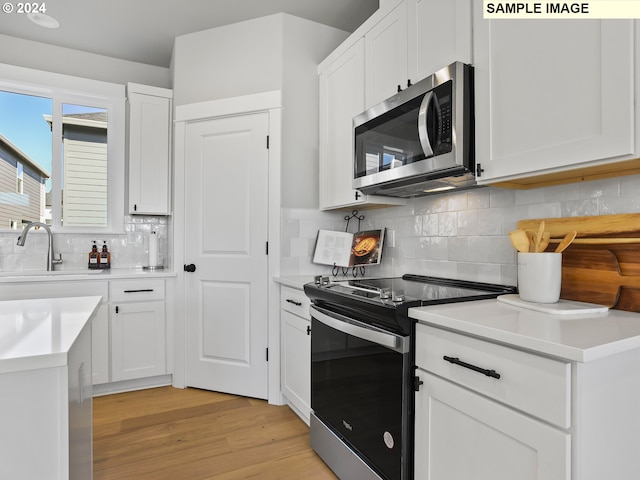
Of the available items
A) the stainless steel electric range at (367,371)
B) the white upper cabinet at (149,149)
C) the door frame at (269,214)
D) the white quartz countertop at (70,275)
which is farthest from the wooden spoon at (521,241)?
the white upper cabinet at (149,149)

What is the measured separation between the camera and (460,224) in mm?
1983

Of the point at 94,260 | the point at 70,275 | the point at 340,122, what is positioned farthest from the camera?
the point at 94,260

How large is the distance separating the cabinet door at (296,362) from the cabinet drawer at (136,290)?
106 cm

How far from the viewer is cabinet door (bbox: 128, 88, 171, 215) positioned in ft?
10.5

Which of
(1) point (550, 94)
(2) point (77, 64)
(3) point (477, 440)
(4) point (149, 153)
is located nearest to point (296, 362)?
(3) point (477, 440)

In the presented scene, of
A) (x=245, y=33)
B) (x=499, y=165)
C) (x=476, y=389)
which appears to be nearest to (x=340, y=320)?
(x=476, y=389)

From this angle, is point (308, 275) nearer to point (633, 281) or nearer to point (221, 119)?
point (221, 119)

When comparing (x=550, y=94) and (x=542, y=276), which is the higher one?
(x=550, y=94)

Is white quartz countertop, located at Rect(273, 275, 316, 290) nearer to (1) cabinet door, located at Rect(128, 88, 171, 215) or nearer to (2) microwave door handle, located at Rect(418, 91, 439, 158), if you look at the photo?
(2) microwave door handle, located at Rect(418, 91, 439, 158)

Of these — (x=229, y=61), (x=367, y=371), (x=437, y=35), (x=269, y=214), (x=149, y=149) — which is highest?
(x=229, y=61)

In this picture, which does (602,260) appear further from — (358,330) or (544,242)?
(358,330)

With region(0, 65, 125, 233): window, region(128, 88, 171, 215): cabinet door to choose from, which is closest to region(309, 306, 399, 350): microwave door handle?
region(128, 88, 171, 215): cabinet door

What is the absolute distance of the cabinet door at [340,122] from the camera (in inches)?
91.4

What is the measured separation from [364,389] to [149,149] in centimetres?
273
